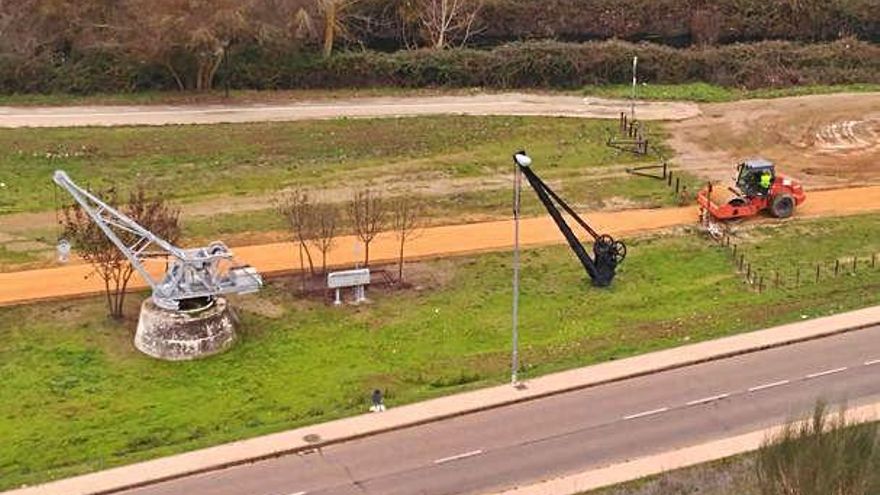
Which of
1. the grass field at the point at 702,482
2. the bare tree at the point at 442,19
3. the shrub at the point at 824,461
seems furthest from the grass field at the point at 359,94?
the shrub at the point at 824,461

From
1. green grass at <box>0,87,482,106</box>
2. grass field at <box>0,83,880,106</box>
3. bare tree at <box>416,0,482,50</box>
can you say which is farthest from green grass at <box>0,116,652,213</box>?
bare tree at <box>416,0,482,50</box>

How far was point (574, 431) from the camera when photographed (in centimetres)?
3156

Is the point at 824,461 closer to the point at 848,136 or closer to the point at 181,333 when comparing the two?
the point at 181,333

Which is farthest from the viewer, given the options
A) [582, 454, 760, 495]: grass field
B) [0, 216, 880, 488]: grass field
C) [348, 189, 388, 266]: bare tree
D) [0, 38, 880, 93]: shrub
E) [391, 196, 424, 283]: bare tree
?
[0, 38, 880, 93]: shrub

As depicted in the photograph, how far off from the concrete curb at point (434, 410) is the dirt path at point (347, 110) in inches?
1061

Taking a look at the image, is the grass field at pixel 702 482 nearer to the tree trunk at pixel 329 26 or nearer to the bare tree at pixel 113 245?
the bare tree at pixel 113 245

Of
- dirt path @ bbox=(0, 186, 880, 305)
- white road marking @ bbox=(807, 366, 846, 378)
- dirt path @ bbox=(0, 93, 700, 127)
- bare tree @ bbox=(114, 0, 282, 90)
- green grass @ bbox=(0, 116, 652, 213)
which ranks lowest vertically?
white road marking @ bbox=(807, 366, 846, 378)

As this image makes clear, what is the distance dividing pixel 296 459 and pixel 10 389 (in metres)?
8.91

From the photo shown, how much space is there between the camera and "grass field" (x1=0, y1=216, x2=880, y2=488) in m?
31.4

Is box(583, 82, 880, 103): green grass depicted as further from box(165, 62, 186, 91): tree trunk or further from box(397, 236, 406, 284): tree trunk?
box(397, 236, 406, 284): tree trunk

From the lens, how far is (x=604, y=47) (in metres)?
72.0

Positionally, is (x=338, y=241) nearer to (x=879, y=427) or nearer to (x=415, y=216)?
(x=415, y=216)

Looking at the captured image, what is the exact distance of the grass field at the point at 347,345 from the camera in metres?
31.4

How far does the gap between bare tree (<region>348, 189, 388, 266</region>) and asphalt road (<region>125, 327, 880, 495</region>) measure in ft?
37.0
